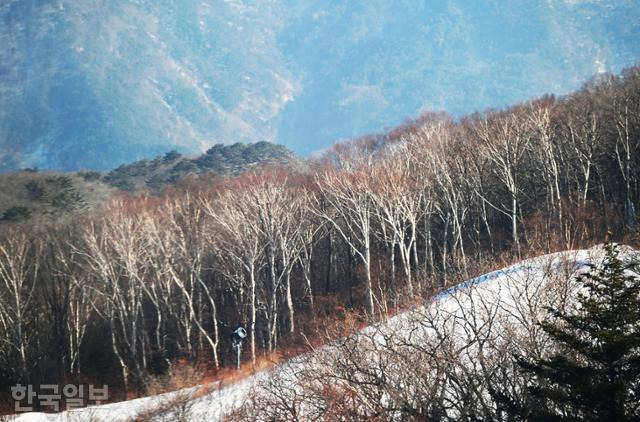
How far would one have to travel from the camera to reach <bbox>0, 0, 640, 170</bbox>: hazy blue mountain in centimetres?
12812

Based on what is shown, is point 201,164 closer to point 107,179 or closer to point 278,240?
point 107,179

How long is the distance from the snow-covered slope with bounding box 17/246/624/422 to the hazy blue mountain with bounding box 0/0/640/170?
112946 millimetres

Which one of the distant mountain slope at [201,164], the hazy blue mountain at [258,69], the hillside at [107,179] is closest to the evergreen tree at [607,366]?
the hillside at [107,179]

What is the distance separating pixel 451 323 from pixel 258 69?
177m

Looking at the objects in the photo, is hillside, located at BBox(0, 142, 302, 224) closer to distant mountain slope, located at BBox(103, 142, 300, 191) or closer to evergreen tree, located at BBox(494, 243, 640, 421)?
distant mountain slope, located at BBox(103, 142, 300, 191)

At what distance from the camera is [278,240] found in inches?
1410

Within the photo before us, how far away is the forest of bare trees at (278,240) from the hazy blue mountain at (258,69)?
3482 inches

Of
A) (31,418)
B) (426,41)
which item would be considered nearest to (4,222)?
(31,418)

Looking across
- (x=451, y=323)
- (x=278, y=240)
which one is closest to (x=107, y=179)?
(x=278, y=240)

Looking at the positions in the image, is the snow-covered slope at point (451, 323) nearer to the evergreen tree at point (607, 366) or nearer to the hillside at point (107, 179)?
the evergreen tree at point (607, 366)

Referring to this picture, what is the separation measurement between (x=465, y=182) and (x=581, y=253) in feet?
66.3

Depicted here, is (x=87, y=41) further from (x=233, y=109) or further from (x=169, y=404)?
(x=169, y=404)

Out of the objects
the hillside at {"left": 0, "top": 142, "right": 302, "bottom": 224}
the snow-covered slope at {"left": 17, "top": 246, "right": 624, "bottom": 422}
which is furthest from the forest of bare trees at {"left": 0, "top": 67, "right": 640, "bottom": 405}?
the snow-covered slope at {"left": 17, "top": 246, "right": 624, "bottom": 422}

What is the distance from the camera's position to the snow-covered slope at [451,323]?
1430cm
